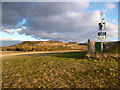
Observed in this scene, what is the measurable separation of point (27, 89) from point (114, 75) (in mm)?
3894

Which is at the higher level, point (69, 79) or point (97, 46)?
point (97, 46)

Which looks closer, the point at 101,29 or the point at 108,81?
the point at 108,81

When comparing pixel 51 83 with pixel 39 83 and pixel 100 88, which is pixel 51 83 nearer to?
pixel 39 83

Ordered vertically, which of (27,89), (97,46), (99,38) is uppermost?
(99,38)

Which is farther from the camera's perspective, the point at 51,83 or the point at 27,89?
the point at 51,83

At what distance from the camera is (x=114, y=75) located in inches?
162

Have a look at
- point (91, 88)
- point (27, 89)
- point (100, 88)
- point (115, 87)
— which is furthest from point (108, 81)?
point (27, 89)

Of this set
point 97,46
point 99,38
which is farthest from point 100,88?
point 99,38

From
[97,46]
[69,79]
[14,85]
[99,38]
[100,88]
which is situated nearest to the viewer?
[100,88]

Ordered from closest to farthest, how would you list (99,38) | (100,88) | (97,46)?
(100,88) → (97,46) → (99,38)

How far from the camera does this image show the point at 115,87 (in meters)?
3.20

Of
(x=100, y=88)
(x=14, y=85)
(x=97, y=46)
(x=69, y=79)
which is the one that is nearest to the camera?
(x=100, y=88)

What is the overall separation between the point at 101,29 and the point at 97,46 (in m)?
2.56

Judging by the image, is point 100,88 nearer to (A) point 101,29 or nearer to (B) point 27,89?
(B) point 27,89
